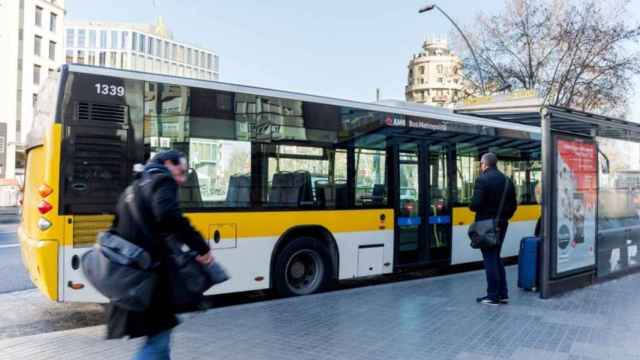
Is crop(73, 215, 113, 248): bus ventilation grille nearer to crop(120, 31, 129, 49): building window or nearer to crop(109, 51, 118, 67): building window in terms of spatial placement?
crop(109, 51, 118, 67): building window

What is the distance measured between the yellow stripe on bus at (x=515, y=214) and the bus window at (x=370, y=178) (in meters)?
1.89

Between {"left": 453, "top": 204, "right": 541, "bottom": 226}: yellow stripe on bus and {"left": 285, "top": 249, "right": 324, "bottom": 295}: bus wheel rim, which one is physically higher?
{"left": 453, "top": 204, "right": 541, "bottom": 226}: yellow stripe on bus

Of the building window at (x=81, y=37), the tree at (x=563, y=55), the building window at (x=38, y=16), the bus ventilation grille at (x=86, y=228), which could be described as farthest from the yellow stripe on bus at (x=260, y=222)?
the building window at (x=81, y=37)

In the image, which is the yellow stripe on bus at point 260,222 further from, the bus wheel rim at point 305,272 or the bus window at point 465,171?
the bus window at point 465,171

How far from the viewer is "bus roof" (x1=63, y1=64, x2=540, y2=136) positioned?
259 inches

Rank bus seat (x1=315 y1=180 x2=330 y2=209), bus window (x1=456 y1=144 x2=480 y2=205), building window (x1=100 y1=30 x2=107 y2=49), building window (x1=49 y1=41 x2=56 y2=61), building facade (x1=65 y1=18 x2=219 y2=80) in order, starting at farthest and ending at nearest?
1. building window (x1=100 y1=30 x2=107 y2=49)
2. building facade (x1=65 y1=18 x2=219 y2=80)
3. building window (x1=49 y1=41 x2=56 y2=61)
4. bus window (x1=456 y1=144 x2=480 y2=205)
5. bus seat (x1=315 y1=180 x2=330 y2=209)

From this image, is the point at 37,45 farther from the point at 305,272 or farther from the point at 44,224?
the point at 44,224

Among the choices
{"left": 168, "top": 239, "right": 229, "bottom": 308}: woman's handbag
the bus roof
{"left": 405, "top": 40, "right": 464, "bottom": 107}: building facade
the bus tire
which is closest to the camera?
{"left": 168, "top": 239, "right": 229, "bottom": 308}: woman's handbag

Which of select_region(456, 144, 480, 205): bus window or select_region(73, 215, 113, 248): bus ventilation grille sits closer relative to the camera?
select_region(73, 215, 113, 248): bus ventilation grille

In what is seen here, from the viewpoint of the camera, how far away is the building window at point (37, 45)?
189 ft

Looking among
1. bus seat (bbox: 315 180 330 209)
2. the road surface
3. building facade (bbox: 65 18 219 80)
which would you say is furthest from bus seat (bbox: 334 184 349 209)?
building facade (bbox: 65 18 219 80)

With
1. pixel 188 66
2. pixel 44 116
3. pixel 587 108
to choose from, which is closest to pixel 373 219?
pixel 44 116

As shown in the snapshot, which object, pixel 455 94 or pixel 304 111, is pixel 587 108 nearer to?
pixel 455 94

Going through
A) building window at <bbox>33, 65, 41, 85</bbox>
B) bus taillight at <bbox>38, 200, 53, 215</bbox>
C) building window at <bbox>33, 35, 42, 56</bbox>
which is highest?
building window at <bbox>33, 35, 42, 56</bbox>
